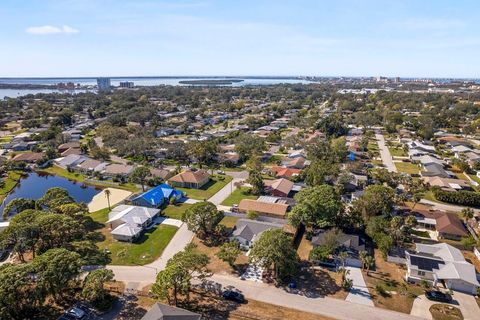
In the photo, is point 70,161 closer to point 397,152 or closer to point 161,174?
point 161,174

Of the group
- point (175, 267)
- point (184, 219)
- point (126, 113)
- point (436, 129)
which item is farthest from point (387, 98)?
point (175, 267)

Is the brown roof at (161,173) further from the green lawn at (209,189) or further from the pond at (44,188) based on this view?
the pond at (44,188)

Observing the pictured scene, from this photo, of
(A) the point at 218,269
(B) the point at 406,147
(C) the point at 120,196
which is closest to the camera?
(A) the point at 218,269

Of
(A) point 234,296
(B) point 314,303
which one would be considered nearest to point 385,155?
(B) point 314,303

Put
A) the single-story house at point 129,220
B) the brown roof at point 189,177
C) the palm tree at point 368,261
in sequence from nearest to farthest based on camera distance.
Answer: the palm tree at point 368,261 → the single-story house at point 129,220 → the brown roof at point 189,177

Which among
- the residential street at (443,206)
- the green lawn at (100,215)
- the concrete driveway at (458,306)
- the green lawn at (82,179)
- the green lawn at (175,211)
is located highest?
the green lawn at (82,179)

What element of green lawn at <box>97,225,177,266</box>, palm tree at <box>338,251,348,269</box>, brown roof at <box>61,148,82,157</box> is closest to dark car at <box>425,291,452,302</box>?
palm tree at <box>338,251,348,269</box>

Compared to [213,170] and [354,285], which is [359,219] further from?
[213,170]

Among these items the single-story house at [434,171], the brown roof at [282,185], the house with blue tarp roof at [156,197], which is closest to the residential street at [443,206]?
the single-story house at [434,171]
